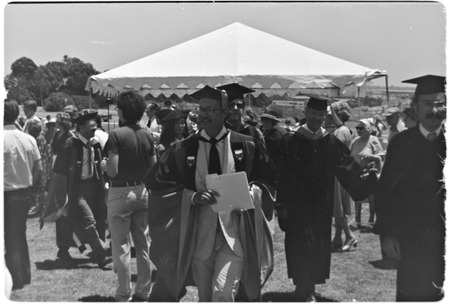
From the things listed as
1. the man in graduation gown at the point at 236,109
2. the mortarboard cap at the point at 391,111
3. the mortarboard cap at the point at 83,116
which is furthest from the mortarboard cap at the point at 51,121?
the mortarboard cap at the point at 391,111

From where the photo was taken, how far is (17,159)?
582cm

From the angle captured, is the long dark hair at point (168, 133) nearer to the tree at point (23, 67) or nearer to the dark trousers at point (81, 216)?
the dark trousers at point (81, 216)

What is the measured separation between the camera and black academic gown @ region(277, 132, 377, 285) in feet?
19.4

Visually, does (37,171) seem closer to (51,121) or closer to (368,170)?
(51,121)

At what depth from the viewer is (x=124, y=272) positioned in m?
5.85

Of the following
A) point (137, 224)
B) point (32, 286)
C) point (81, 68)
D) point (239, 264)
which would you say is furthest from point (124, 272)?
point (81, 68)

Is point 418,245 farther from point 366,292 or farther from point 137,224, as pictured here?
point 137,224

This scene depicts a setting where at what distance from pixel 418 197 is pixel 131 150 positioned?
2517mm

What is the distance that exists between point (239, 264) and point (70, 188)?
2.50 metres

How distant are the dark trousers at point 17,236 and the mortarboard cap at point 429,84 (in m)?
3.61

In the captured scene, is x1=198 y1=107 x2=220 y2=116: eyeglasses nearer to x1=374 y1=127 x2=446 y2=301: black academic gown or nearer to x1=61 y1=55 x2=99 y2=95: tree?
x1=374 y1=127 x2=446 y2=301: black academic gown

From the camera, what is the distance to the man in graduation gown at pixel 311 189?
5.88 m

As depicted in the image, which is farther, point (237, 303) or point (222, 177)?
point (237, 303)

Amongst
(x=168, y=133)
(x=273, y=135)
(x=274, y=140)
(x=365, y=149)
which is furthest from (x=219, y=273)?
(x=365, y=149)
